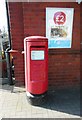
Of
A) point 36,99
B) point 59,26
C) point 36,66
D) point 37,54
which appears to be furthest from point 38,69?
point 59,26

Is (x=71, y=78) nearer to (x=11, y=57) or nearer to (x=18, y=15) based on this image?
(x=11, y=57)

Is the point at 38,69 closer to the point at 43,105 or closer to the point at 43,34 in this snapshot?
the point at 43,105

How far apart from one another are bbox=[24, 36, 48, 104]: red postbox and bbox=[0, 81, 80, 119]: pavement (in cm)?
29

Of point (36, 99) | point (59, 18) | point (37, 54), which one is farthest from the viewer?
point (59, 18)

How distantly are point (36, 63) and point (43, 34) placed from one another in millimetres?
1202

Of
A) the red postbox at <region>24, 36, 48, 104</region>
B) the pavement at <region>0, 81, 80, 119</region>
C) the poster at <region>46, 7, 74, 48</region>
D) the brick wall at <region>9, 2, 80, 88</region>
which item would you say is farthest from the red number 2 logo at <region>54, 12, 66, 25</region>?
the pavement at <region>0, 81, 80, 119</region>

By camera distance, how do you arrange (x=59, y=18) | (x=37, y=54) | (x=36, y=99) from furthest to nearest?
(x=59, y=18) < (x=36, y=99) < (x=37, y=54)

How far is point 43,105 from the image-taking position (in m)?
4.68

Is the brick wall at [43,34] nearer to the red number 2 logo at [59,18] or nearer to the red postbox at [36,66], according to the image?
the red number 2 logo at [59,18]

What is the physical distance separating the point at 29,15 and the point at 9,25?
72 centimetres

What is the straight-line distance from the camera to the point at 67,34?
542 centimetres

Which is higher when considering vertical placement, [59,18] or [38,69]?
[59,18]

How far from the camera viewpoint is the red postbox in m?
4.43

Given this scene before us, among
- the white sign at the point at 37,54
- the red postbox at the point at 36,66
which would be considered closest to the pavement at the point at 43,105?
the red postbox at the point at 36,66
